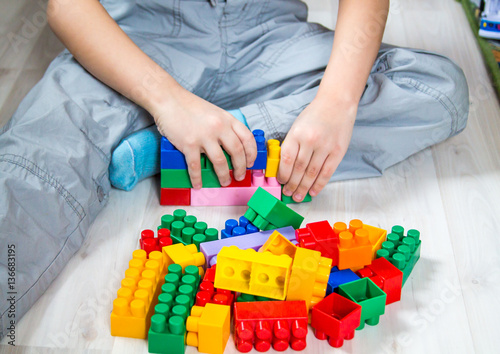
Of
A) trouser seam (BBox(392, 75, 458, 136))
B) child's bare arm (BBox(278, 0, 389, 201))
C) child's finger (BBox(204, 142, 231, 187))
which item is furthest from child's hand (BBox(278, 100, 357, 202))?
trouser seam (BBox(392, 75, 458, 136))

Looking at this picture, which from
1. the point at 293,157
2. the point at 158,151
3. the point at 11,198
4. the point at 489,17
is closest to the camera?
the point at 11,198

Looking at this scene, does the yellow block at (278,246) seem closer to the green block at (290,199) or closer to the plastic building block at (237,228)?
the plastic building block at (237,228)

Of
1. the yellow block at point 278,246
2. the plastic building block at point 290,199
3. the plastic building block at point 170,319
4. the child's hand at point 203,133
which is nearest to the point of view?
the plastic building block at point 170,319

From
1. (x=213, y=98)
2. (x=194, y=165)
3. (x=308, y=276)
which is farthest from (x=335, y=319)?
(x=213, y=98)

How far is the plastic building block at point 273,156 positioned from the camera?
1124 millimetres

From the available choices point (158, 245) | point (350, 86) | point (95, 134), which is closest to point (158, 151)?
point (95, 134)

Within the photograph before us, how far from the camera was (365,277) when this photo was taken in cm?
95

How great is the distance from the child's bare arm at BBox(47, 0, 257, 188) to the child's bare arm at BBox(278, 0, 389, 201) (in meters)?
0.08

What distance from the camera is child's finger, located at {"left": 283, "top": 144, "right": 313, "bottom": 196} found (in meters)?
1.10

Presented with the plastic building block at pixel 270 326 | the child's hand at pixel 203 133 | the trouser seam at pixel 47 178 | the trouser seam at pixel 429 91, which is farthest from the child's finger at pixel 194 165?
the trouser seam at pixel 429 91

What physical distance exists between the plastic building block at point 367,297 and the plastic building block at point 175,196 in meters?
0.39

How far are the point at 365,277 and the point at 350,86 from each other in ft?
1.30

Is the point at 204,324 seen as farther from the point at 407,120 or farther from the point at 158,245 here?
the point at 407,120

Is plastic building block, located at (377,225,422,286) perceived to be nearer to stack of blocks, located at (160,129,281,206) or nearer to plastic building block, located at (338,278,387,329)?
plastic building block, located at (338,278,387,329)
